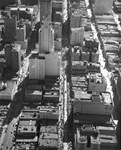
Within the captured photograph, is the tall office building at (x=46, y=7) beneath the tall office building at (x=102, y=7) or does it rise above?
→ above

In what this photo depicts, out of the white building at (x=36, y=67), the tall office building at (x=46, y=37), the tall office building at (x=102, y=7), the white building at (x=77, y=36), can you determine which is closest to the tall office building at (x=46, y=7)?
the white building at (x=77, y=36)

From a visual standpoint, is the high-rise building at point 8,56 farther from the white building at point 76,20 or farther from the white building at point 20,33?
the white building at point 76,20

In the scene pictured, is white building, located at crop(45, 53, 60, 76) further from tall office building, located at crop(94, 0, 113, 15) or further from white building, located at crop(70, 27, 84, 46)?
tall office building, located at crop(94, 0, 113, 15)

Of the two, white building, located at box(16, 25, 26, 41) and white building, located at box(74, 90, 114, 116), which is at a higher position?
white building, located at box(16, 25, 26, 41)

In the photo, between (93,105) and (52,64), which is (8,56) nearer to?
(52,64)

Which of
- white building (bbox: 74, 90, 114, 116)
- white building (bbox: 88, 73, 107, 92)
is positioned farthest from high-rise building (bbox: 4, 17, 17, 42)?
white building (bbox: 74, 90, 114, 116)

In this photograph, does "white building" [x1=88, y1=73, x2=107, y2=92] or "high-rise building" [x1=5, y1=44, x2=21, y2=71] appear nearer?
"white building" [x1=88, y1=73, x2=107, y2=92]

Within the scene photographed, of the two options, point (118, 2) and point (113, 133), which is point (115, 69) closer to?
point (113, 133)
